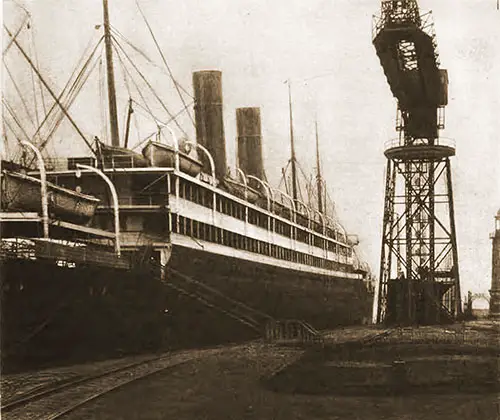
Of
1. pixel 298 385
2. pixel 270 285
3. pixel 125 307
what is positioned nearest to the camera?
pixel 298 385

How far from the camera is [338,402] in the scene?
47.2 feet

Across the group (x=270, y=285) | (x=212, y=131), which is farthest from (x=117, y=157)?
(x=212, y=131)

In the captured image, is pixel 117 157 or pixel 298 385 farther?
pixel 117 157

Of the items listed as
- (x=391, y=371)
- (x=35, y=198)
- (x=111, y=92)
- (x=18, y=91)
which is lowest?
(x=391, y=371)

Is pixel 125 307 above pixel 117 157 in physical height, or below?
below

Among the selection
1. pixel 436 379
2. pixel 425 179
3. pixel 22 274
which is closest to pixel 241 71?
pixel 22 274

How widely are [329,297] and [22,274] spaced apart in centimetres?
2665

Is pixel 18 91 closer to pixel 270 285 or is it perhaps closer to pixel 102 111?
pixel 102 111

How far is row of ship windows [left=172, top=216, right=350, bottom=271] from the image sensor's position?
27156 millimetres

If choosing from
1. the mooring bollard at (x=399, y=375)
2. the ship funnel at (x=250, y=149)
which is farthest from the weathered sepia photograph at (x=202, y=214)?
the ship funnel at (x=250, y=149)

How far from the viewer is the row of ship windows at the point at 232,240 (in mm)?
27156

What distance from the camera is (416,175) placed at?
4178 cm

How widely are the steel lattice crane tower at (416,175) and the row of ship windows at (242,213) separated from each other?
16.7ft

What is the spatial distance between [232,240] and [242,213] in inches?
86.4
